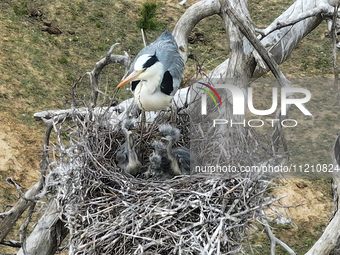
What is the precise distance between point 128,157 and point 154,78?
2.23 ft

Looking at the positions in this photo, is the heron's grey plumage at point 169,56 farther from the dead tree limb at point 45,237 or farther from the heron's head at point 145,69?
the dead tree limb at point 45,237

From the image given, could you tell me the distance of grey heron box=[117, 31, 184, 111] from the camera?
3785 mm

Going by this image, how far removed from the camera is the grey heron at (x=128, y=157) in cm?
378

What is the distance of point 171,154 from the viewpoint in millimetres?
3885

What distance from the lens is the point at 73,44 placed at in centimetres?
975

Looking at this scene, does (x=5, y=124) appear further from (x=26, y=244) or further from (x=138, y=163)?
(x=138, y=163)

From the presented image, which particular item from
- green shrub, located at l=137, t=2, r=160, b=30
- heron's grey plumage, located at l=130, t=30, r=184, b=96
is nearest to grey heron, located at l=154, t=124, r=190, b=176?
heron's grey plumage, located at l=130, t=30, r=184, b=96

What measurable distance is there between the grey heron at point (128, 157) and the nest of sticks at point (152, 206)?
7cm

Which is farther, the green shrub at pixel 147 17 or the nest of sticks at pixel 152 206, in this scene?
the green shrub at pixel 147 17

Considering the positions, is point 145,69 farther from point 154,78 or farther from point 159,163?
point 159,163

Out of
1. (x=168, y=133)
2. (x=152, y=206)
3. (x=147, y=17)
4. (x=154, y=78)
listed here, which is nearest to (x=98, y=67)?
(x=147, y=17)

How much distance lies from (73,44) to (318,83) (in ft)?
16.7

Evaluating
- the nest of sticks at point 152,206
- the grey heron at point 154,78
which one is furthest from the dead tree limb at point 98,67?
the nest of sticks at point 152,206

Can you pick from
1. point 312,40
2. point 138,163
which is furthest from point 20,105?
point 312,40
